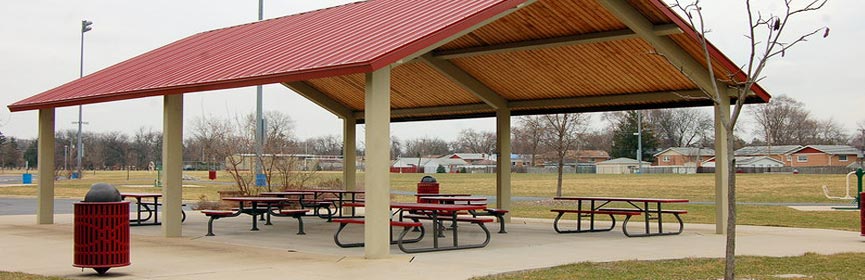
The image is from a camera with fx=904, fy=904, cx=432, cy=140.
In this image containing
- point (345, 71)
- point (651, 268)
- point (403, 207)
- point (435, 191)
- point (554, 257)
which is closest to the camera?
point (651, 268)

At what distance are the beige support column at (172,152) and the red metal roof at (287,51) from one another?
37 cm

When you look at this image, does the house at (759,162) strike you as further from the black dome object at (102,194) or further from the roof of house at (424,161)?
the black dome object at (102,194)

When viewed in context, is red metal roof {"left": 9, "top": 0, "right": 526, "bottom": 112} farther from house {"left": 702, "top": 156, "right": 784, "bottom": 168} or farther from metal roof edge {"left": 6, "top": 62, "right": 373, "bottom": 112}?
house {"left": 702, "top": 156, "right": 784, "bottom": 168}

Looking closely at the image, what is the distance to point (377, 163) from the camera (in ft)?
34.8

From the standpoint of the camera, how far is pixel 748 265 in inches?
396

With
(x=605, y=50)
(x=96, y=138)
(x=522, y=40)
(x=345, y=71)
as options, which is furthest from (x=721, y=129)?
(x=96, y=138)

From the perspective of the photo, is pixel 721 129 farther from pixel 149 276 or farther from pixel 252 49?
pixel 149 276

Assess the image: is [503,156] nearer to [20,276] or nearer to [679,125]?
[20,276]

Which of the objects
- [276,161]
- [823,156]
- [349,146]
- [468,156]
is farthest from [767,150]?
[349,146]

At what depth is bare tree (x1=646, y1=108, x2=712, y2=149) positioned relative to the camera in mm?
99000

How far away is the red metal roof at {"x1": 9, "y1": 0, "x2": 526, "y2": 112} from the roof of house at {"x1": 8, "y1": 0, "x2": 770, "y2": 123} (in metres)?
0.03

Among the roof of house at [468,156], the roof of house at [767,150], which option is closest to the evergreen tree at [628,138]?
the roof of house at [767,150]

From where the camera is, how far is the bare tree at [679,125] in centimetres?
9900

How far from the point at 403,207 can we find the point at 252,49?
12.7ft
